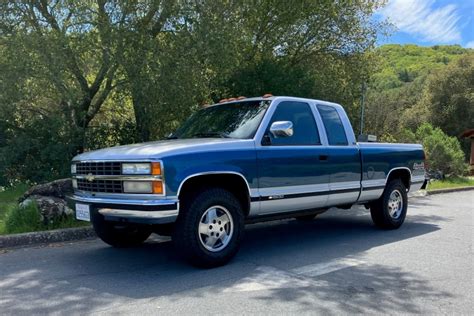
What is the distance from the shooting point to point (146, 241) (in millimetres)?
7242

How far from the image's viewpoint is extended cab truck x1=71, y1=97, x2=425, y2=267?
5.23 meters

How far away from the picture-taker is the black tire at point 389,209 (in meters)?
8.09

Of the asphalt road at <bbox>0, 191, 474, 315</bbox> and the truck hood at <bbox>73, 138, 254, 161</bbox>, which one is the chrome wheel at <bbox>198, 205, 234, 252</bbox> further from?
the truck hood at <bbox>73, 138, 254, 161</bbox>

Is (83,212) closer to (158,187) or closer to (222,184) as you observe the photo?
(158,187)

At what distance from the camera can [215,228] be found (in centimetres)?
563

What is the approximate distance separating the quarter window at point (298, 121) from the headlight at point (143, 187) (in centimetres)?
184

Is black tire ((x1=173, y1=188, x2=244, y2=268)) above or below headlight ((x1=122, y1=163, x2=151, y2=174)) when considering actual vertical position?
below

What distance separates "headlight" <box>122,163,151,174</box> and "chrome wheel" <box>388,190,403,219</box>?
4.64 m

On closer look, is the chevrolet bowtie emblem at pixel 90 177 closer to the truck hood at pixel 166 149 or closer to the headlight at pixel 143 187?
the truck hood at pixel 166 149

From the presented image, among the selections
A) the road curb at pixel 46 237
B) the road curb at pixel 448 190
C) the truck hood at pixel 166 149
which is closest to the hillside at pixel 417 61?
the road curb at pixel 448 190

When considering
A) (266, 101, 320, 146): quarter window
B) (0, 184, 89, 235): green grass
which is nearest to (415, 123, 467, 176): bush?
(266, 101, 320, 146): quarter window

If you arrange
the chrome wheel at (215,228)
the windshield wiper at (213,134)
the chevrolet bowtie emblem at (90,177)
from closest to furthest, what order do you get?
the chrome wheel at (215,228) < the chevrolet bowtie emblem at (90,177) < the windshield wiper at (213,134)

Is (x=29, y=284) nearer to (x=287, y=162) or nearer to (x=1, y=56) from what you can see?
(x=287, y=162)

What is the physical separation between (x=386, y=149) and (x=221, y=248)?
3768 mm
